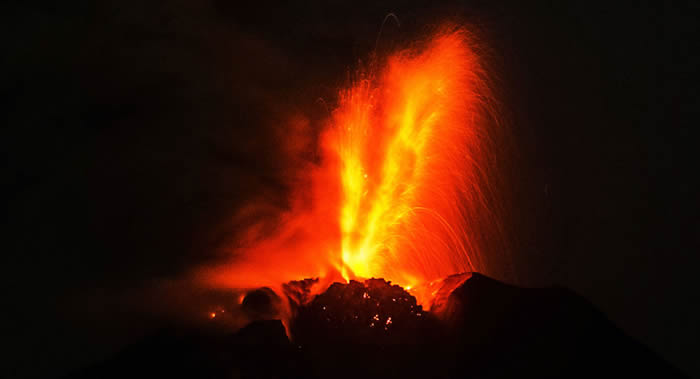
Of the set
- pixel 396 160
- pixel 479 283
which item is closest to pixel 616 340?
pixel 479 283

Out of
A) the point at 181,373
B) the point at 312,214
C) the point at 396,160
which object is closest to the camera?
the point at 181,373

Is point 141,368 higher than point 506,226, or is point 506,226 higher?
point 506,226

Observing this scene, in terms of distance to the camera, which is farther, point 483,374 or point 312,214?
point 312,214

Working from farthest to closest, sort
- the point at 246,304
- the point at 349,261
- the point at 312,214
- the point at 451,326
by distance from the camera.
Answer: the point at 312,214 < the point at 349,261 < the point at 246,304 < the point at 451,326

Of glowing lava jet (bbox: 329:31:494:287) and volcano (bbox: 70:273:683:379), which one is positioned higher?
glowing lava jet (bbox: 329:31:494:287)

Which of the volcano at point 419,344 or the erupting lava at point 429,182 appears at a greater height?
the erupting lava at point 429,182

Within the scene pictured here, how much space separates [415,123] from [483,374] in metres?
9.76

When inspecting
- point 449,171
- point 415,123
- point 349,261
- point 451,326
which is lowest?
point 451,326

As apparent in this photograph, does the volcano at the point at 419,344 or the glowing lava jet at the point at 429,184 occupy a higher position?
the glowing lava jet at the point at 429,184

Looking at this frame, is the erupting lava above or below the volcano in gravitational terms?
above

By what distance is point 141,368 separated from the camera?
13.7 m

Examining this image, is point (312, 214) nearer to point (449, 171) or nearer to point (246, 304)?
point (449, 171)

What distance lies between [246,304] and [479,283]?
647 cm

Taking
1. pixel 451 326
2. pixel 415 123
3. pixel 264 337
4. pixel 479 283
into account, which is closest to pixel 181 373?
pixel 264 337
